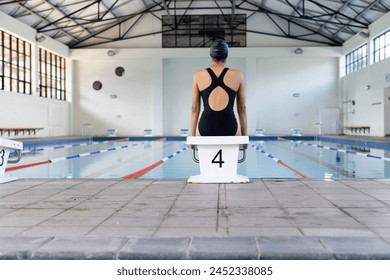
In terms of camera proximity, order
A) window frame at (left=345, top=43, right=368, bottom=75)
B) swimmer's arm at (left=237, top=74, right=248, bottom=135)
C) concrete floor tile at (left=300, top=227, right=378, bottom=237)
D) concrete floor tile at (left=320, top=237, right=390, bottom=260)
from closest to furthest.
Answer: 1. concrete floor tile at (left=320, top=237, right=390, bottom=260)
2. concrete floor tile at (left=300, top=227, right=378, bottom=237)
3. swimmer's arm at (left=237, top=74, right=248, bottom=135)
4. window frame at (left=345, top=43, right=368, bottom=75)

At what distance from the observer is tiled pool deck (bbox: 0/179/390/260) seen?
211 cm

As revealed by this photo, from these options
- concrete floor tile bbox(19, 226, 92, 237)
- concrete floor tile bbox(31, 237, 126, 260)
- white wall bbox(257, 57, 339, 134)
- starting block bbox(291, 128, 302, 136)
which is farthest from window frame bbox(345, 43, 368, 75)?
concrete floor tile bbox(31, 237, 126, 260)

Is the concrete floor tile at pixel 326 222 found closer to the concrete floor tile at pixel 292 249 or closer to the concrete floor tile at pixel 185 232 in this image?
→ the concrete floor tile at pixel 292 249

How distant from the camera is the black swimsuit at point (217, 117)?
15.2ft

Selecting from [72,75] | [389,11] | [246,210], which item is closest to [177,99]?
[72,75]

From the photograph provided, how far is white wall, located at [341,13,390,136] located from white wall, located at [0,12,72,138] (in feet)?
48.1

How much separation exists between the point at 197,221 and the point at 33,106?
710 inches

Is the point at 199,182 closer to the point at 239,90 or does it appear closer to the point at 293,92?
the point at 239,90

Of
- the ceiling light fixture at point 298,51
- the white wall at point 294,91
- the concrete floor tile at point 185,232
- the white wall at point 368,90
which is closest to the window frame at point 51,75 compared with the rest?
the white wall at point 294,91

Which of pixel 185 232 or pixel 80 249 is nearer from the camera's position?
pixel 80 249

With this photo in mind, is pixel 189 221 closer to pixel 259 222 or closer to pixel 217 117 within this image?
pixel 259 222

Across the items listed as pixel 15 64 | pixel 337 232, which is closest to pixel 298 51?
pixel 15 64

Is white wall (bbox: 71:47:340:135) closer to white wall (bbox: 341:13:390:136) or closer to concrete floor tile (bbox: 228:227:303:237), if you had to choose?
white wall (bbox: 341:13:390:136)

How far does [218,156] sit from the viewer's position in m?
4.65
